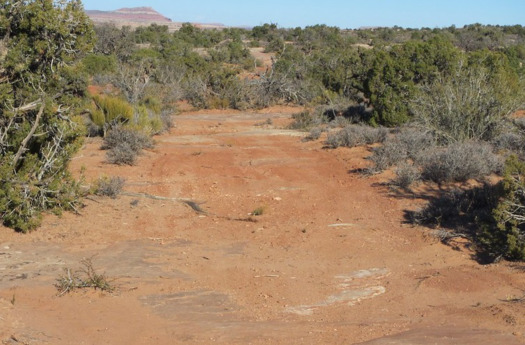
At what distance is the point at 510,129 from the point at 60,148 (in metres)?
10.4

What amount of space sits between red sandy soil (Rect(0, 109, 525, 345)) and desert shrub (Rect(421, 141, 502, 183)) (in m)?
0.98

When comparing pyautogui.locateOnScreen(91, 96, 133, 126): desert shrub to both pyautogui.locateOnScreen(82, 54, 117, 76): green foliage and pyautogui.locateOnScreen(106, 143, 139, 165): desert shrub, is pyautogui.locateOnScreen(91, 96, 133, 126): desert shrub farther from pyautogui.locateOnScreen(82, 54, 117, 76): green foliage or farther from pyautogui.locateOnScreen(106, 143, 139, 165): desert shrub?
pyautogui.locateOnScreen(82, 54, 117, 76): green foliage

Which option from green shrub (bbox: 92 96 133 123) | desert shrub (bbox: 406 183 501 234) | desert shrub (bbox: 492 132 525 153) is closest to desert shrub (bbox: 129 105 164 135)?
green shrub (bbox: 92 96 133 123)

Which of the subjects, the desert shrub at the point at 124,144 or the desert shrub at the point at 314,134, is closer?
the desert shrub at the point at 124,144

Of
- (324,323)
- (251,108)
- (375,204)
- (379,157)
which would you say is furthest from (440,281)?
(251,108)

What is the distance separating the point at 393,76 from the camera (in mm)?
19094

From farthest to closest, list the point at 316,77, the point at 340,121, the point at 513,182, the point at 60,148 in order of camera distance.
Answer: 1. the point at 316,77
2. the point at 340,121
3. the point at 60,148
4. the point at 513,182

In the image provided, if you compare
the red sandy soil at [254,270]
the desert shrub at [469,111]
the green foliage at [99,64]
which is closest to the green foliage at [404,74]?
the desert shrub at [469,111]

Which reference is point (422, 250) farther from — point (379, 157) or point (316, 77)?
point (316, 77)

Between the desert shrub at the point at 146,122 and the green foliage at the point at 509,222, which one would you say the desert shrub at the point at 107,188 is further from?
the green foliage at the point at 509,222

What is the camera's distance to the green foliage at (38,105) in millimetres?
10297

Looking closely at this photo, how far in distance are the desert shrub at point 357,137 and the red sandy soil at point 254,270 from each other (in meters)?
2.20

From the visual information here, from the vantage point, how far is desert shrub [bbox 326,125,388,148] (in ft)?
55.8

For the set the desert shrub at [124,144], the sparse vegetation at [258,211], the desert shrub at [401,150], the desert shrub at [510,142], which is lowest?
the sparse vegetation at [258,211]
